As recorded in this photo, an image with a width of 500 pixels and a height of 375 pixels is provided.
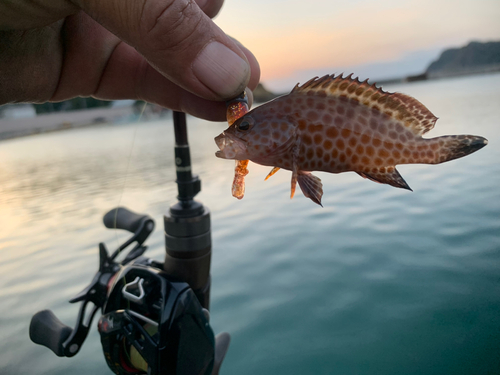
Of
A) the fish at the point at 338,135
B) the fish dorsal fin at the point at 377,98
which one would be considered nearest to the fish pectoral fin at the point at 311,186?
the fish at the point at 338,135

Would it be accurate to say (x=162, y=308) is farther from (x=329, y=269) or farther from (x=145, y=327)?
(x=329, y=269)

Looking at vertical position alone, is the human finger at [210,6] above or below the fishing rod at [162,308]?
above

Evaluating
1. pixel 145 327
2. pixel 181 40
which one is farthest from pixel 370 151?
pixel 145 327

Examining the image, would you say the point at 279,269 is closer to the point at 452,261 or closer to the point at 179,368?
the point at 452,261

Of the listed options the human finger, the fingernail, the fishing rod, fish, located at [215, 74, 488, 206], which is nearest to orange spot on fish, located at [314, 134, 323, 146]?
fish, located at [215, 74, 488, 206]

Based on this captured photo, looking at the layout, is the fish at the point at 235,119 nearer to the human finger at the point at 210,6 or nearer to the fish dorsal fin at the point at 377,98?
the fish dorsal fin at the point at 377,98

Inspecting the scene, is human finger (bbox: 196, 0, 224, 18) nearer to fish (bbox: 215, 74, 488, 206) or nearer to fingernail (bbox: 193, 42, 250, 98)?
fingernail (bbox: 193, 42, 250, 98)

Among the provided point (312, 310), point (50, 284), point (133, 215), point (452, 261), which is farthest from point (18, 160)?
point (452, 261)
